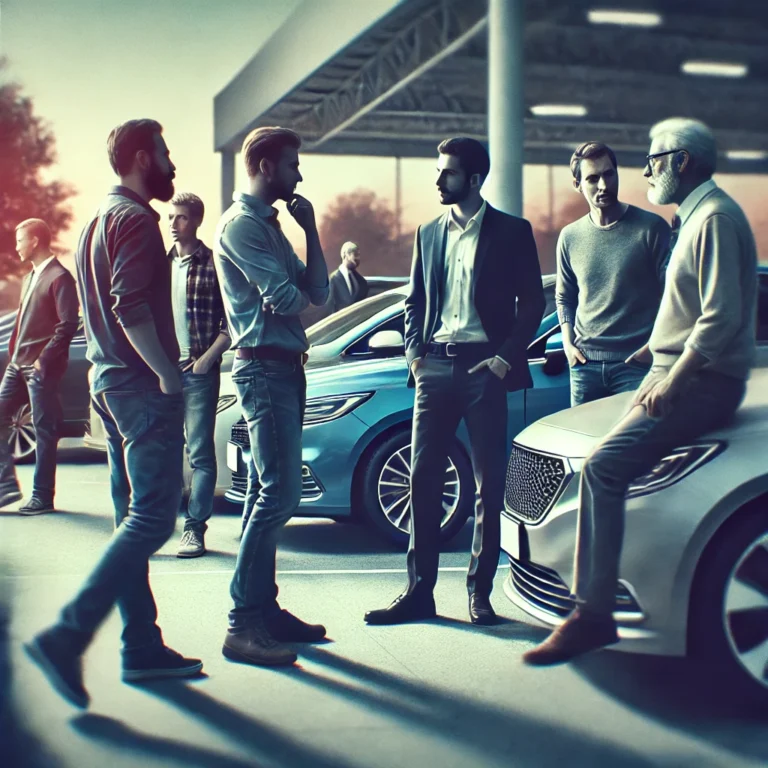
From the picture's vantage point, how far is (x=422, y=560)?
4.73 meters

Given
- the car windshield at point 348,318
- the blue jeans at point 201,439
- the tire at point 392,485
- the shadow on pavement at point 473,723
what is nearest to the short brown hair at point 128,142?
the shadow on pavement at point 473,723

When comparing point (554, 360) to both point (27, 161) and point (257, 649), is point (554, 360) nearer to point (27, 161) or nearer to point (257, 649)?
point (257, 649)

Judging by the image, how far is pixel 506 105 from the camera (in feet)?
27.5

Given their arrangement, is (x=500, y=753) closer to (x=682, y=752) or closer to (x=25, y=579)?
(x=682, y=752)

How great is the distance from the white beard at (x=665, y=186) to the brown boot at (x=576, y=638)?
155 centimetres

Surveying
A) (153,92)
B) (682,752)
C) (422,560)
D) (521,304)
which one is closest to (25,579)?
(422,560)

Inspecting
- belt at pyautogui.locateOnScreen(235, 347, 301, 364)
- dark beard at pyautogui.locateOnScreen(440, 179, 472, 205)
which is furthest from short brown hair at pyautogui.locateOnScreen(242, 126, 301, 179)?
dark beard at pyautogui.locateOnScreen(440, 179, 472, 205)

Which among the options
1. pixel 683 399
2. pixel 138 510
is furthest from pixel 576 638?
pixel 138 510

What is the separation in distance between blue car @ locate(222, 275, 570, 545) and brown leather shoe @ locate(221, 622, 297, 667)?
188cm

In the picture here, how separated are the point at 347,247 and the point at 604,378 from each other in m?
2.81

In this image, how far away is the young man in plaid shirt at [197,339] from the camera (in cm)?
581

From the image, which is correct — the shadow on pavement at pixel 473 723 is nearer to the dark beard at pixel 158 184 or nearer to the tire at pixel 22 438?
the dark beard at pixel 158 184

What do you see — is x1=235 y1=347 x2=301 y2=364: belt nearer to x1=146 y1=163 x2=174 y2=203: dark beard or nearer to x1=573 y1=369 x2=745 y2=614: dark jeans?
x1=146 y1=163 x2=174 y2=203: dark beard

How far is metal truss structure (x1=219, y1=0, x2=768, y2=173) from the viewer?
27.8ft
